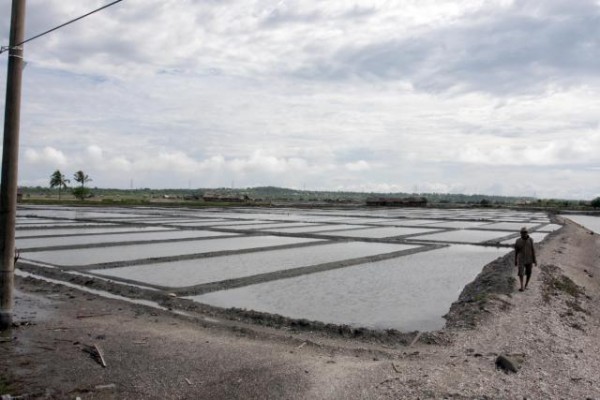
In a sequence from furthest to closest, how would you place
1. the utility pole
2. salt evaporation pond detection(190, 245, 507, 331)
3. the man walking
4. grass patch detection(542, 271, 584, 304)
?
grass patch detection(542, 271, 584, 304)
the man walking
salt evaporation pond detection(190, 245, 507, 331)
the utility pole

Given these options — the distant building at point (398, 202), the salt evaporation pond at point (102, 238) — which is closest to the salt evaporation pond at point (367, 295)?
the salt evaporation pond at point (102, 238)

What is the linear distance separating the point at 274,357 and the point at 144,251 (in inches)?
450

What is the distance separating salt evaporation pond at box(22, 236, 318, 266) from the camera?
13758 millimetres

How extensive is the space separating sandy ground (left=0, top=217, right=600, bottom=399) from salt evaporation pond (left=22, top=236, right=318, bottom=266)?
5.30 m

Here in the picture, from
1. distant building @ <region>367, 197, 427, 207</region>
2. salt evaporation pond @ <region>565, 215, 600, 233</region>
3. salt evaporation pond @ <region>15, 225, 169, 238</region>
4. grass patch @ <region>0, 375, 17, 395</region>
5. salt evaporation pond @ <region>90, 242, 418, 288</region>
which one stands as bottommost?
salt evaporation pond @ <region>15, 225, 169, 238</region>

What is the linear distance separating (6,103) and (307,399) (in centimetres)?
494

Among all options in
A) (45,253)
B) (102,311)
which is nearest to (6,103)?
(102,311)

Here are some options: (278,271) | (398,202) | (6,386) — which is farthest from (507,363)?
(398,202)

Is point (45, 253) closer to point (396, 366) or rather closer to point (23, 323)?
point (23, 323)

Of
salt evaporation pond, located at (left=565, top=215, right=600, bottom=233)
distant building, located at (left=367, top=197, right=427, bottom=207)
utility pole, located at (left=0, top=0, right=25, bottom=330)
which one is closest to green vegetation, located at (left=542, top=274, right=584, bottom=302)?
utility pole, located at (left=0, top=0, right=25, bottom=330)

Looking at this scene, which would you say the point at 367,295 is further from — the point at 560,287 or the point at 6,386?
the point at 6,386

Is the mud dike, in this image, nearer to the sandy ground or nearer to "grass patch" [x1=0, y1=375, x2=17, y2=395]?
the sandy ground

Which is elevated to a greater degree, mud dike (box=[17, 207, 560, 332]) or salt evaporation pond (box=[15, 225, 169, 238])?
mud dike (box=[17, 207, 560, 332])

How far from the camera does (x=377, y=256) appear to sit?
15820 mm
